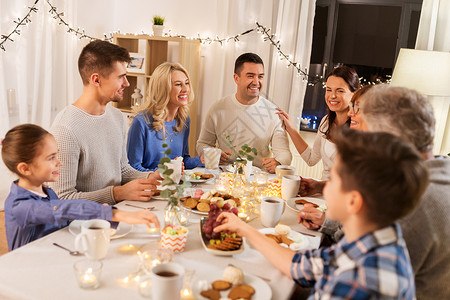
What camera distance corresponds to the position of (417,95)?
1.32 meters

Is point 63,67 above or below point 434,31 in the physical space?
below

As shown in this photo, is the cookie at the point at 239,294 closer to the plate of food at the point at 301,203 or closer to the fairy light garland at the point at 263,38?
the plate of food at the point at 301,203

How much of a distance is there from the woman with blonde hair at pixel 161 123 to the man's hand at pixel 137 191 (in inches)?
26.4

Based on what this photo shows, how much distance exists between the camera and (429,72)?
10.6 ft

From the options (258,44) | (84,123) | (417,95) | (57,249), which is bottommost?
(57,249)

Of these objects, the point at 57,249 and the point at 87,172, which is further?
the point at 87,172

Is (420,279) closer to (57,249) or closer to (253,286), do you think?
(253,286)

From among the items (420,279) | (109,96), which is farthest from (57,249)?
(420,279)

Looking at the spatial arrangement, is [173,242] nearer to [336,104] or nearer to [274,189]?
[274,189]

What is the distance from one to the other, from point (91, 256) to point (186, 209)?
0.59 m

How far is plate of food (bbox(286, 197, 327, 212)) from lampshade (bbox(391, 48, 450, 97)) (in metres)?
1.63

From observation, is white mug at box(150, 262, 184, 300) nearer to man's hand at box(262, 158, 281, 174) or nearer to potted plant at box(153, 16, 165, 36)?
man's hand at box(262, 158, 281, 174)

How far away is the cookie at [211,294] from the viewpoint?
1148 millimetres

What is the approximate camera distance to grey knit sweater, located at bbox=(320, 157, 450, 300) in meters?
1.25
